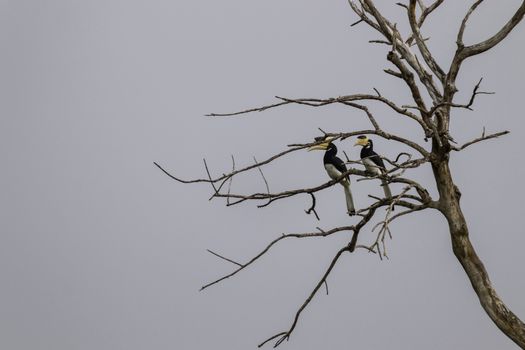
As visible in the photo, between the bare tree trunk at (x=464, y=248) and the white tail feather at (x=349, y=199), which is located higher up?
the white tail feather at (x=349, y=199)

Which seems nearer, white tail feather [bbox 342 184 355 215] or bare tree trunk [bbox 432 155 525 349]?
bare tree trunk [bbox 432 155 525 349]

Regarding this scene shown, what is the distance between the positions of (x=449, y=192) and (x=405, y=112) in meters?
0.72

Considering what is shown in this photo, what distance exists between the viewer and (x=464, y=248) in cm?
725

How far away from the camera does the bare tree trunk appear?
7.15 metres

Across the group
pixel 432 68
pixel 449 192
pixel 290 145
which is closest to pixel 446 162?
pixel 449 192

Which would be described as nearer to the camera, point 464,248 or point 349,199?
point 464,248

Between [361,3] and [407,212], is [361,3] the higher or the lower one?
the higher one

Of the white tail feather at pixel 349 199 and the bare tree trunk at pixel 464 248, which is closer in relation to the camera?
the bare tree trunk at pixel 464 248

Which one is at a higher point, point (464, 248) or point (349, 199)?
point (349, 199)

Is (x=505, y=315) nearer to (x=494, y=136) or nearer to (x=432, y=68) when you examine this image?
(x=494, y=136)

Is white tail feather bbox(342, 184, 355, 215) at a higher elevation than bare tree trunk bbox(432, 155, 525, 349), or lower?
higher

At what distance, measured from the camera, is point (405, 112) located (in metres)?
6.84

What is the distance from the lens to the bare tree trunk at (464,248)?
7.15 metres

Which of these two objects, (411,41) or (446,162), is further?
(411,41)
